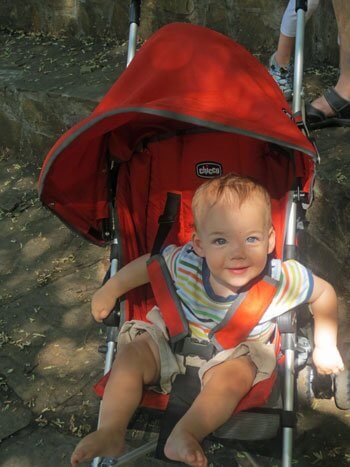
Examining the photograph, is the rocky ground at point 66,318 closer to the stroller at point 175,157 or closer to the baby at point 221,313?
the baby at point 221,313

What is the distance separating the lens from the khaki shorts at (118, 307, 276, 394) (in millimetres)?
2254

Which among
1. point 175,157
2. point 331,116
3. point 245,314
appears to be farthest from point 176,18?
point 245,314

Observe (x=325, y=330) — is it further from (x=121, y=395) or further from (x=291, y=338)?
(x=121, y=395)

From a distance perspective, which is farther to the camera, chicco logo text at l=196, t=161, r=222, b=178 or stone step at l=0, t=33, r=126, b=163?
stone step at l=0, t=33, r=126, b=163

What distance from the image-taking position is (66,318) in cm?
361

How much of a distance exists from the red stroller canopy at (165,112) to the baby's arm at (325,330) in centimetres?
44

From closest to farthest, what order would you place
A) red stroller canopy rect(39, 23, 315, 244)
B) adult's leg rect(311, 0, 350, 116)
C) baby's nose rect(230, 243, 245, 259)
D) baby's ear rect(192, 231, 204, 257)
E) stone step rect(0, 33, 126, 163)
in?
red stroller canopy rect(39, 23, 315, 244) → baby's nose rect(230, 243, 245, 259) → baby's ear rect(192, 231, 204, 257) → adult's leg rect(311, 0, 350, 116) → stone step rect(0, 33, 126, 163)

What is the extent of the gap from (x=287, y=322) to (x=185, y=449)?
0.61 m

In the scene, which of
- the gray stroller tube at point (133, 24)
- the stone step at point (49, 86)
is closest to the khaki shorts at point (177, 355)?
the gray stroller tube at point (133, 24)

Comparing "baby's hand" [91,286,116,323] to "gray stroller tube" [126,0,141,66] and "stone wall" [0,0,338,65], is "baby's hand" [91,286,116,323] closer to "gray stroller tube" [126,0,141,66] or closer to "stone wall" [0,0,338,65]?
"gray stroller tube" [126,0,141,66]

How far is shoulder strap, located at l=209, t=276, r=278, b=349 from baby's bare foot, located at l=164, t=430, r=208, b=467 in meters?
0.43

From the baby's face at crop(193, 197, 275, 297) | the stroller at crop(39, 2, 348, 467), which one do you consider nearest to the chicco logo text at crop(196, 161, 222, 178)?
the stroller at crop(39, 2, 348, 467)

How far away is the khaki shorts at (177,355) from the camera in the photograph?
7.39ft

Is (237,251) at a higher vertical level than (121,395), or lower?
higher
